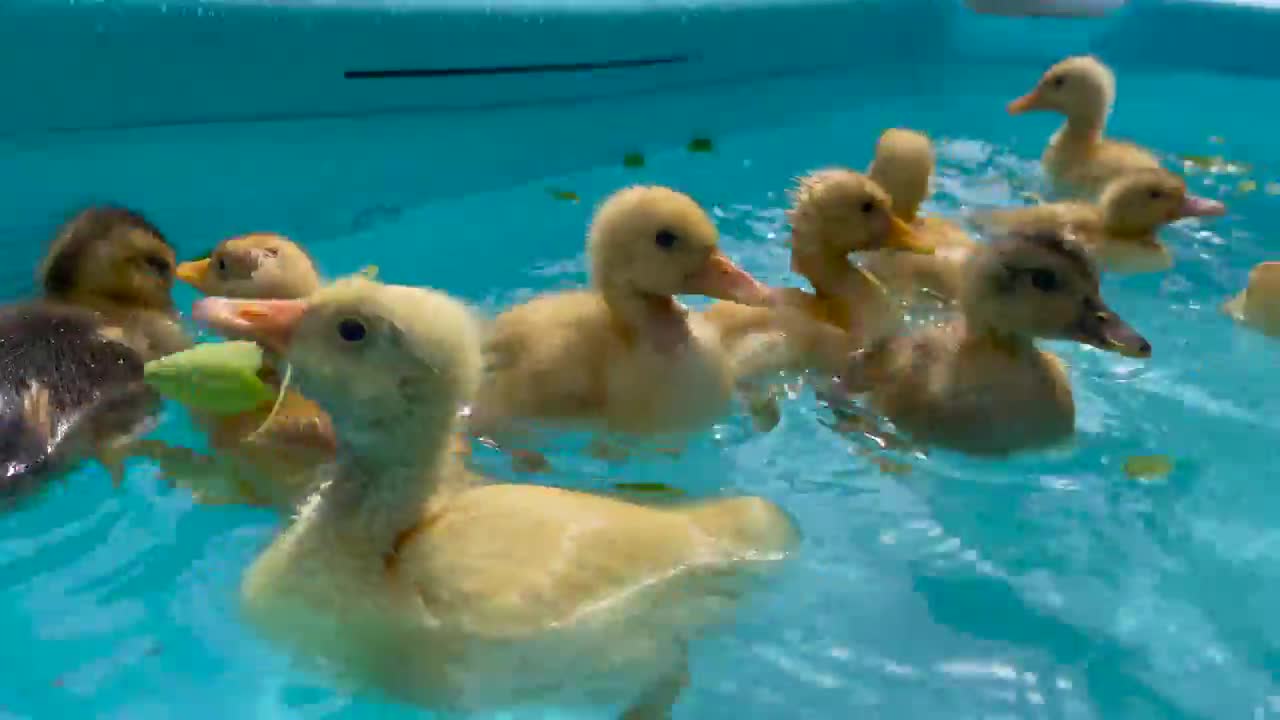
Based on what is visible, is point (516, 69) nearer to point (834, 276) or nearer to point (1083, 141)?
point (834, 276)

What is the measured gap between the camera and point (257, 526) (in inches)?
132

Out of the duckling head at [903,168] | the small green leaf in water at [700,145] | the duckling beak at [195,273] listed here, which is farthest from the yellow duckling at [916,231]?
the duckling beak at [195,273]

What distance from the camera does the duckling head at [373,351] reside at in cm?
265

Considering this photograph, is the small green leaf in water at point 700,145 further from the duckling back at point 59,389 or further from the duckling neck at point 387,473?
the duckling neck at point 387,473

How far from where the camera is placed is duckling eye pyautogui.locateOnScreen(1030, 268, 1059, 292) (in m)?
3.76

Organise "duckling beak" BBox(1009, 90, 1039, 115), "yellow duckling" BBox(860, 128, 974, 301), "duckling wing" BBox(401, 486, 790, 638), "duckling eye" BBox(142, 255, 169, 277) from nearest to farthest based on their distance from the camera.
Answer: "duckling wing" BBox(401, 486, 790, 638) < "duckling eye" BBox(142, 255, 169, 277) < "yellow duckling" BBox(860, 128, 974, 301) < "duckling beak" BBox(1009, 90, 1039, 115)

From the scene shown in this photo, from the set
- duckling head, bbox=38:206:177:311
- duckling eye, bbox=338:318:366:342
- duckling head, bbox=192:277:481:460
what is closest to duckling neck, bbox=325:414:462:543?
duckling head, bbox=192:277:481:460

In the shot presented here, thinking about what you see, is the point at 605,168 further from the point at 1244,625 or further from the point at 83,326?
the point at 1244,625

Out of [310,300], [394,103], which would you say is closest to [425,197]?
[394,103]

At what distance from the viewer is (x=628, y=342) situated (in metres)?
3.68

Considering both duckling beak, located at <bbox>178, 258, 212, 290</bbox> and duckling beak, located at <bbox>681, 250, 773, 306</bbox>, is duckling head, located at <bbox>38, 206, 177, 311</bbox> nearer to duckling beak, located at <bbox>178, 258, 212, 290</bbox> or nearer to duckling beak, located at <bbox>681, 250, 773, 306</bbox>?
duckling beak, located at <bbox>178, 258, 212, 290</bbox>

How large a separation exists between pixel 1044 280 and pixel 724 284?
0.93 m

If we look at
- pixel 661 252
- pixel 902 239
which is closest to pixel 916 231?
pixel 902 239

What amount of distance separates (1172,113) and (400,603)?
7.63 metres
